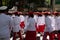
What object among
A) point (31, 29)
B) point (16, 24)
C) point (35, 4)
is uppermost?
point (16, 24)

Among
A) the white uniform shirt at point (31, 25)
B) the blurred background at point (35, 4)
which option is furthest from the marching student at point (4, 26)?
the blurred background at point (35, 4)

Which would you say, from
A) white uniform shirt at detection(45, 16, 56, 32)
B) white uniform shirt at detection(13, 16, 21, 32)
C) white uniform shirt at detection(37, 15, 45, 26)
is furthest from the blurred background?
white uniform shirt at detection(45, 16, 56, 32)

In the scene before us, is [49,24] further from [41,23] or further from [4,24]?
[4,24]

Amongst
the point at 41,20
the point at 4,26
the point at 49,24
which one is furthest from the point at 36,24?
the point at 4,26

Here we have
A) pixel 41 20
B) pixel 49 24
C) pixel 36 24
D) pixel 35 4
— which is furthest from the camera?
pixel 35 4

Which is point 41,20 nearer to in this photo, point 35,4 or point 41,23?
point 41,23

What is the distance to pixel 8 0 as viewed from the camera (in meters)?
18.5

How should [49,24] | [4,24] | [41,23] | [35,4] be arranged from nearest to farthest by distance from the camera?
1. [4,24]
2. [49,24]
3. [41,23]
4. [35,4]

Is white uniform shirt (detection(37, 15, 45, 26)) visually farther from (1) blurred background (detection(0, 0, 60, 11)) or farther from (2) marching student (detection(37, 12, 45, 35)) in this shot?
(1) blurred background (detection(0, 0, 60, 11))

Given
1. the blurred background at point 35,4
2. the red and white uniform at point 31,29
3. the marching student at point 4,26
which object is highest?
the marching student at point 4,26

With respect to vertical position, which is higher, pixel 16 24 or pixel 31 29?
pixel 16 24

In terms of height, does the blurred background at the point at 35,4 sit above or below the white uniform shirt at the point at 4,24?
below

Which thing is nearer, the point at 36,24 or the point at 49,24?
the point at 49,24

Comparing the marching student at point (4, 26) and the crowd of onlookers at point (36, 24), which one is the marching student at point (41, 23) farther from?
the marching student at point (4, 26)
